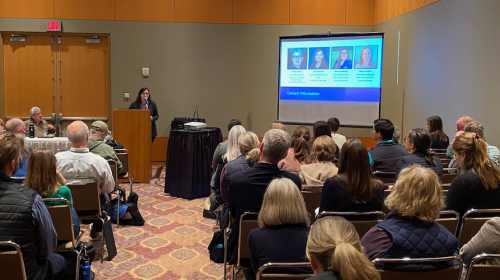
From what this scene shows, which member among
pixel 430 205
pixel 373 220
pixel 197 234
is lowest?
pixel 197 234

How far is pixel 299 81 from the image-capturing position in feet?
28.5

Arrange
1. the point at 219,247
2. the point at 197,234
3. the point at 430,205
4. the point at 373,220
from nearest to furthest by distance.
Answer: the point at 430,205, the point at 373,220, the point at 219,247, the point at 197,234

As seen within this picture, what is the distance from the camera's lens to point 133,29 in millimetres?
9523

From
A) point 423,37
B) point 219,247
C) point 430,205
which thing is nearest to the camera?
point 430,205

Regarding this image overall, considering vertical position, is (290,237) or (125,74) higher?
(125,74)

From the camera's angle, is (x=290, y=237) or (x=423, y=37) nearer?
(x=290, y=237)

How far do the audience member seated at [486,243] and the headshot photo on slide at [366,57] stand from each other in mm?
5788

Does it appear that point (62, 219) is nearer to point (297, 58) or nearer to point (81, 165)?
point (81, 165)

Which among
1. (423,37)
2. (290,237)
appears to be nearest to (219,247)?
(290,237)

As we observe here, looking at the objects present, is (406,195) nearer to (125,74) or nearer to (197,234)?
(197,234)

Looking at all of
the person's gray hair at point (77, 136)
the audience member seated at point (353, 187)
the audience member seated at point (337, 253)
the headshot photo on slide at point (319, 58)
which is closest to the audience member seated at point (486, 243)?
the audience member seated at point (353, 187)

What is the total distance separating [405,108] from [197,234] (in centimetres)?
509

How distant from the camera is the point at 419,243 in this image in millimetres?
2076

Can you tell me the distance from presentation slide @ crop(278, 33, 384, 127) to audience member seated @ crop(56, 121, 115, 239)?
16.9 feet
